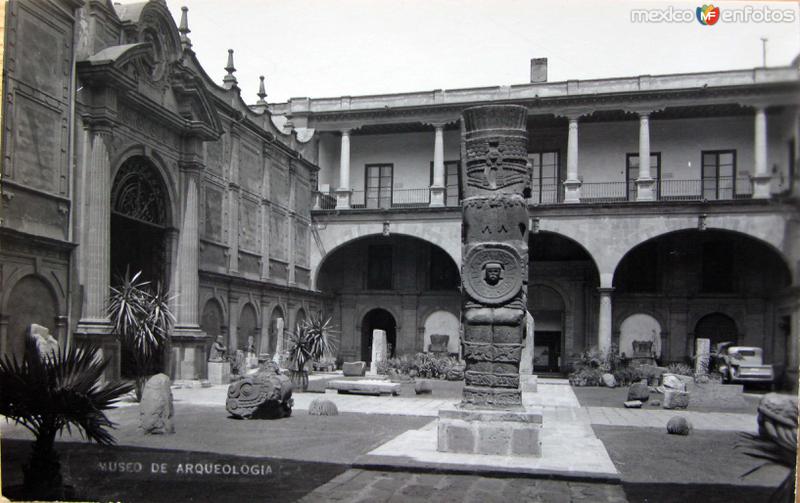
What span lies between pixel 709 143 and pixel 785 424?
23330 millimetres

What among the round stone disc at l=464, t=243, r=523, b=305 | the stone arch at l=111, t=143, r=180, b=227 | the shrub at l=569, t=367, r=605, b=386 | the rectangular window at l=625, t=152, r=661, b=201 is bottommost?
the shrub at l=569, t=367, r=605, b=386

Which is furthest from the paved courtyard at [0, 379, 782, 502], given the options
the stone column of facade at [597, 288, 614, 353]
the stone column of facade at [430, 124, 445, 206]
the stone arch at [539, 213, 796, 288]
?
the stone column of facade at [430, 124, 445, 206]

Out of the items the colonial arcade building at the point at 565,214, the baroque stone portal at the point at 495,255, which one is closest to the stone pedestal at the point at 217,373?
the colonial arcade building at the point at 565,214

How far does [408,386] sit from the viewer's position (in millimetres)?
21688

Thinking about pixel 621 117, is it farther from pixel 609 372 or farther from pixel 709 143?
pixel 609 372

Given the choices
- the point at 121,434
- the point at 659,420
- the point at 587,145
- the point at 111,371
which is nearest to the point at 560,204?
the point at 587,145

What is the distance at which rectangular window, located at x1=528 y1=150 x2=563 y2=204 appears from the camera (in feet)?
96.8

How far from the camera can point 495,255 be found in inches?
357

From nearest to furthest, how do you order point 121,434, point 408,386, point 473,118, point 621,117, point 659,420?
point 473,118 → point 121,434 → point 659,420 → point 408,386 → point 621,117

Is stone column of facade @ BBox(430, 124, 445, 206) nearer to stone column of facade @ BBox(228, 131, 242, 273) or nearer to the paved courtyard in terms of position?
stone column of facade @ BBox(228, 131, 242, 273)

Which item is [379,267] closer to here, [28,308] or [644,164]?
[644,164]

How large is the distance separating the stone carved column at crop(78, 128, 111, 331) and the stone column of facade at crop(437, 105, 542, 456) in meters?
7.90

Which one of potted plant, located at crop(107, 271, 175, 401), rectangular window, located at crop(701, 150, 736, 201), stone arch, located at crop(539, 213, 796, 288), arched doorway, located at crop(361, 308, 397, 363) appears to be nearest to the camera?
potted plant, located at crop(107, 271, 175, 401)

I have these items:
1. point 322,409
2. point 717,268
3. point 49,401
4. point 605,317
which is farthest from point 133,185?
point 717,268
